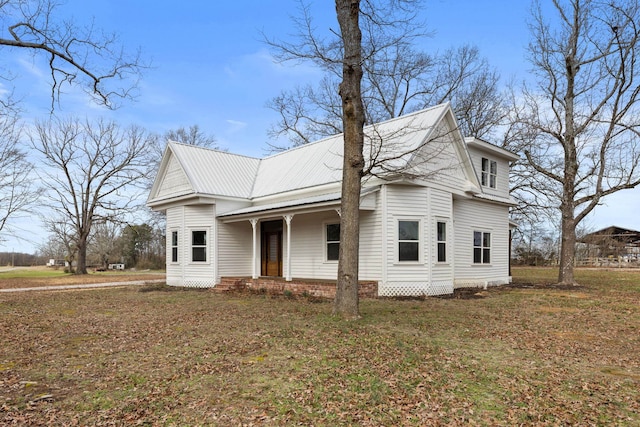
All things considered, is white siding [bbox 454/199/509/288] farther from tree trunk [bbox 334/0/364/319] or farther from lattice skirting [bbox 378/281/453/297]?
tree trunk [bbox 334/0/364/319]

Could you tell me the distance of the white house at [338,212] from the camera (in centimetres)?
1380

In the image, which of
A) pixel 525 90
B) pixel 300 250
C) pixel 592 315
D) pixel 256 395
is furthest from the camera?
pixel 525 90

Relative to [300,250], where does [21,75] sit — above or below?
above

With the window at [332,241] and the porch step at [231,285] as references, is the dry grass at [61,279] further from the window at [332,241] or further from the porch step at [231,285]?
the window at [332,241]

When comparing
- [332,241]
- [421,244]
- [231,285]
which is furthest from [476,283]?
[231,285]

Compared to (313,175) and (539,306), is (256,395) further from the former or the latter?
(313,175)

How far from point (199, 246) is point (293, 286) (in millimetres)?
5607

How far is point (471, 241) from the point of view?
Result: 16.7 m

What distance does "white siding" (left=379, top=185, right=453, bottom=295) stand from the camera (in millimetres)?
13672

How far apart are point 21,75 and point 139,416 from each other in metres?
8.22

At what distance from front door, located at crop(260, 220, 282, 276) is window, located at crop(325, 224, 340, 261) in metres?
2.99

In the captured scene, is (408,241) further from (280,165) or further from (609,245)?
(609,245)

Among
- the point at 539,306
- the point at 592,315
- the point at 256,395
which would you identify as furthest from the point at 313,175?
the point at 256,395

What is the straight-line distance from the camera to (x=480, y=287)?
16.8 meters
